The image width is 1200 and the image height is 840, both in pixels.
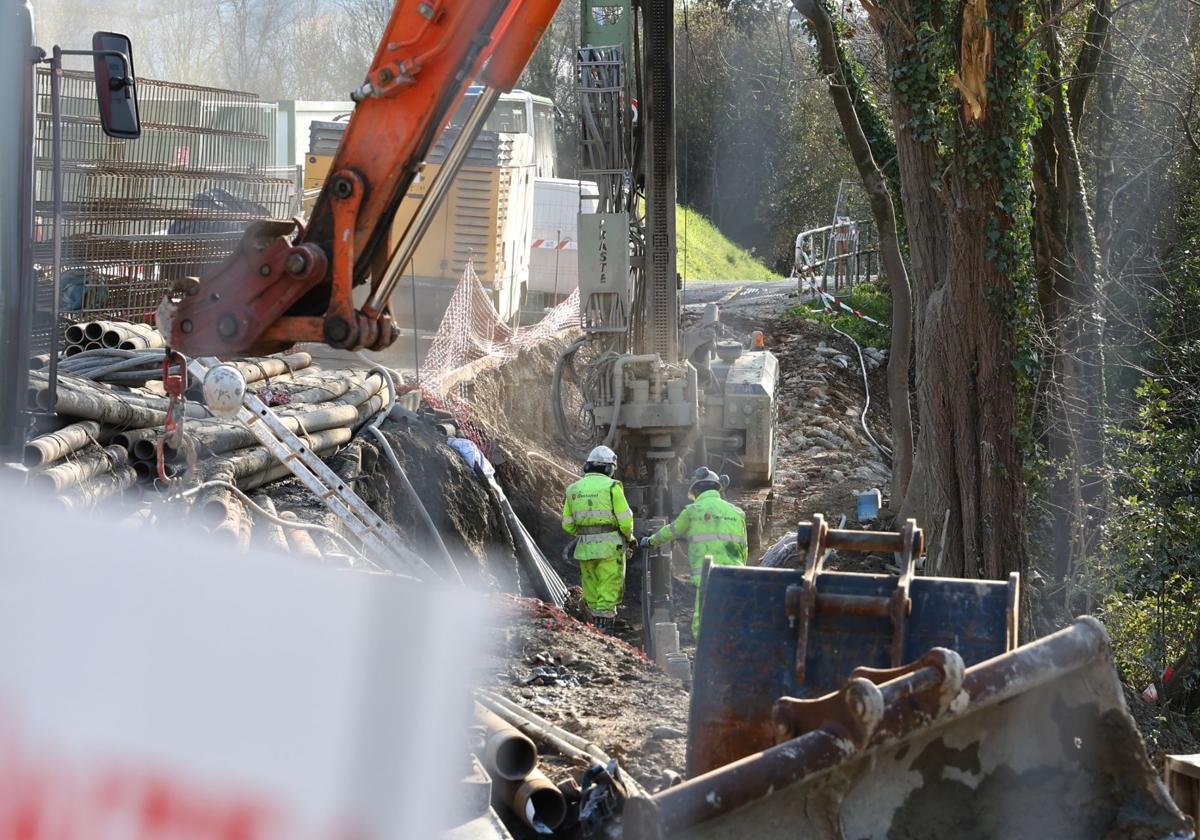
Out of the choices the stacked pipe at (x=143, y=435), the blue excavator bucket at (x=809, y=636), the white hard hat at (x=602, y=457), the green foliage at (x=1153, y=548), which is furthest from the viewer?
the white hard hat at (x=602, y=457)

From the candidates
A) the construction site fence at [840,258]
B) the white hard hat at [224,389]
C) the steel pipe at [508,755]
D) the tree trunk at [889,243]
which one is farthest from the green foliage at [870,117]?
the steel pipe at [508,755]

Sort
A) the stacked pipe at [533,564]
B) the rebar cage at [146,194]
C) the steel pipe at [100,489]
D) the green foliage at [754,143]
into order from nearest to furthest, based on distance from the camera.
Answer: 1. the steel pipe at [100,489]
2. the rebar cage at [146,194]
3. the stacked pipe at [533,564]
4. the green foliage at [754,143]

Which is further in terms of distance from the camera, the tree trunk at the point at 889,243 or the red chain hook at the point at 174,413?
the tree trunk at the point at 889,243

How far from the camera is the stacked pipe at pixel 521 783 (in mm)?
4781

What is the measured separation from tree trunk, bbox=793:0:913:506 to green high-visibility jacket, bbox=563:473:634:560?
560 cm

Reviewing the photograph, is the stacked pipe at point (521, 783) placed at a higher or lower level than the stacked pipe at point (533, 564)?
higher

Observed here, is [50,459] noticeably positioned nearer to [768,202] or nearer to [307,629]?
[307,629]

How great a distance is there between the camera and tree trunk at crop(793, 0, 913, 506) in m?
14.8

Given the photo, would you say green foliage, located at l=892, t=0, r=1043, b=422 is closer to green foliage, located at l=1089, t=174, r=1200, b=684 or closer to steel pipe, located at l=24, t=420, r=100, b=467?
green foliage, located at l=1089, t=174, r=1200, b=684

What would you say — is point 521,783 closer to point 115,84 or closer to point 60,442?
point 115,84

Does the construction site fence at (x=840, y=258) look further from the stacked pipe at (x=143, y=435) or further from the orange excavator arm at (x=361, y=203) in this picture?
the orange excavator arm at (x=361, y=203)

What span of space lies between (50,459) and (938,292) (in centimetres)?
686

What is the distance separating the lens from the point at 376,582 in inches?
77.2

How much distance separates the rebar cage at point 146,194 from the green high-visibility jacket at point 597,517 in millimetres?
3961
